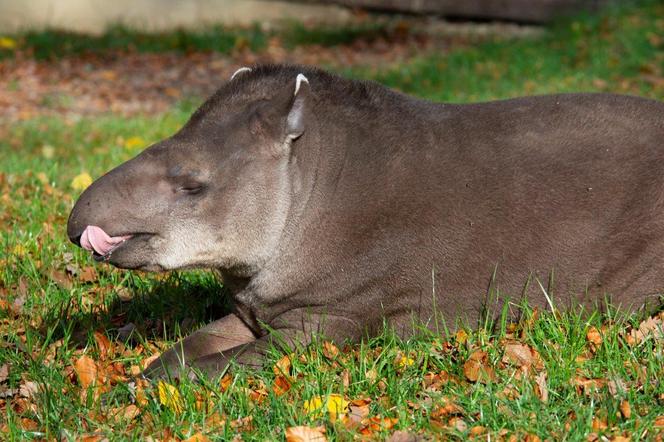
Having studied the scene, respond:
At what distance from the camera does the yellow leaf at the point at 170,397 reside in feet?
12.7

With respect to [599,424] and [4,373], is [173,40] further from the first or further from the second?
[599,424]

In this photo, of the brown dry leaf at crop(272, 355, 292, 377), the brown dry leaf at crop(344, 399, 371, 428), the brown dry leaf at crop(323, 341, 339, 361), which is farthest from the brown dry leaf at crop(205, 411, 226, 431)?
the brown dry leaf at crop(323, 341, 339, 361)

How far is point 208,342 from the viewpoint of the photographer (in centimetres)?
457

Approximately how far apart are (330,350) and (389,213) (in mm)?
659

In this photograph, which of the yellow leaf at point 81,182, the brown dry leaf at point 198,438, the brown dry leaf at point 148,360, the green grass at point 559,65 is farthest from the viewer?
the green grass at point 559,65

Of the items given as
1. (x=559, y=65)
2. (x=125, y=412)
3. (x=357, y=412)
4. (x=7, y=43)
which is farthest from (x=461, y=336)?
(x=7, y=43)

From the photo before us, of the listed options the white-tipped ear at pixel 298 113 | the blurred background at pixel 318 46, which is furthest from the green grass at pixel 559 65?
the white-tipped ear at pixel 298 113

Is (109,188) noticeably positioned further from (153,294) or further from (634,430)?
(634,430)

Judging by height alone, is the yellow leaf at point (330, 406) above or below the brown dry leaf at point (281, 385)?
above

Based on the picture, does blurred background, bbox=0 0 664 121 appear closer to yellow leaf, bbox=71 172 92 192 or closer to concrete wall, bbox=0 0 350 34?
concrete wall, bbox=0 0 350 34

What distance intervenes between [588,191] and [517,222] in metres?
0.35

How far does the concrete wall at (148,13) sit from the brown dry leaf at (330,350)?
12.5 m

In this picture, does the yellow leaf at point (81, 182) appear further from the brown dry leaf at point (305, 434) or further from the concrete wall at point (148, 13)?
the concrete wall at point (148, 13)

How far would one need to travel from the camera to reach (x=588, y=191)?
4.36 meters
